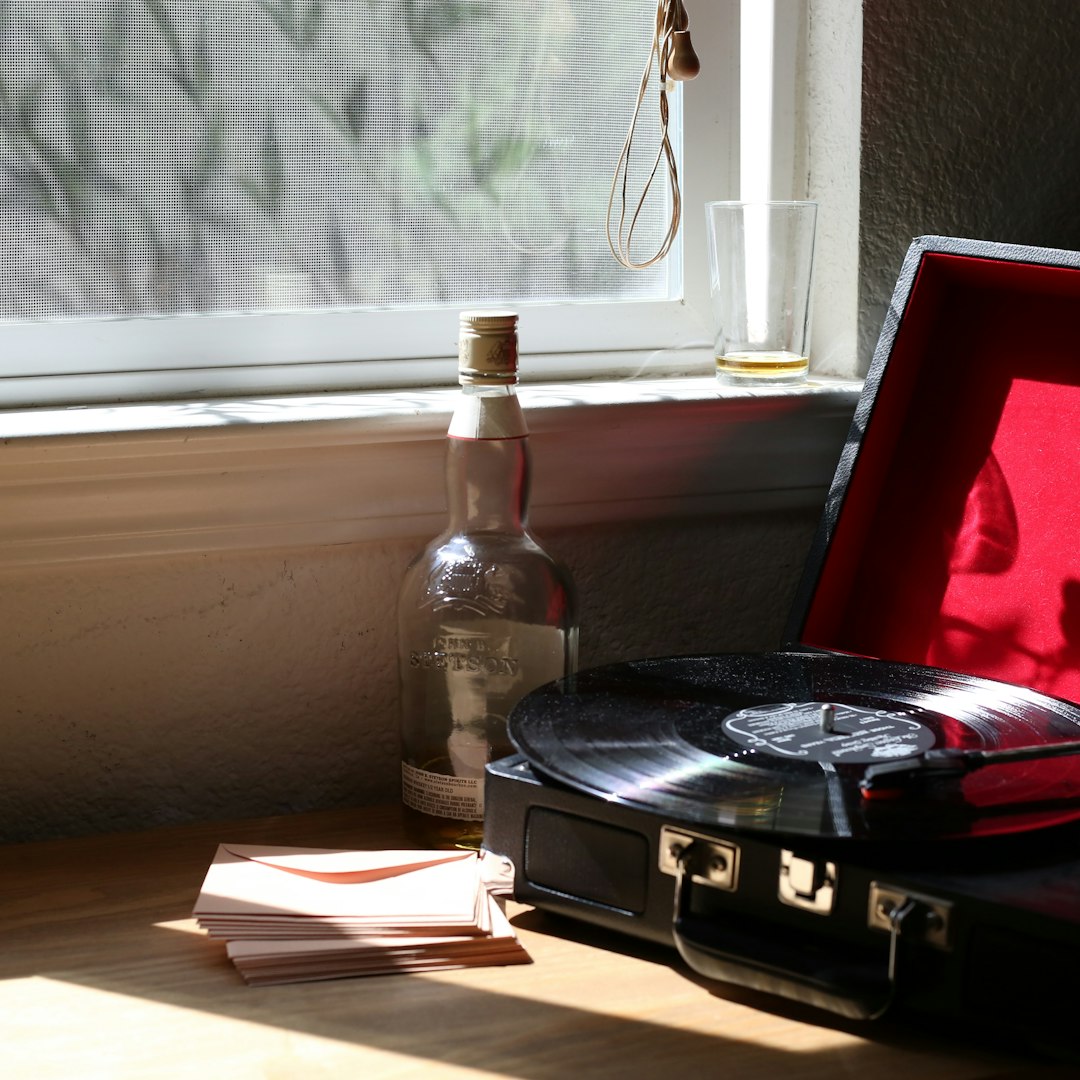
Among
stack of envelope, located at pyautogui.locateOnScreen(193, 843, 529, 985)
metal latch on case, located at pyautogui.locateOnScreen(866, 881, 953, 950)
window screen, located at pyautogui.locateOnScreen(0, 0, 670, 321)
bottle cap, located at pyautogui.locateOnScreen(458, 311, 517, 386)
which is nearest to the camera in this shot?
metal latch on case, located at pyautogui.locateOnScreen(866, 881, 953, 950)

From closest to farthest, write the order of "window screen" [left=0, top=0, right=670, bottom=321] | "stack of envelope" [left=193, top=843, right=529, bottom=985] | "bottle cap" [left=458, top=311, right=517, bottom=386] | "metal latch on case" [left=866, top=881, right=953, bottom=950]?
"metal latch on case" [left=866, top=881, right=953, bottom=950], "stack of envelope" [left=193, top=843, right=529, bottom=985], "bottle cap" [left=458, top=311, right=517, bottom=386], "window screen" [left=0, top=0, right=670, bottom=321]

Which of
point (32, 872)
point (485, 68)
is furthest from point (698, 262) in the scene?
point (32, 872)

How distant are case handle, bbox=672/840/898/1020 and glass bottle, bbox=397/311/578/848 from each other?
0.78 ft

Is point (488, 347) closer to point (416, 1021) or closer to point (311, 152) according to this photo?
point (311, 152)

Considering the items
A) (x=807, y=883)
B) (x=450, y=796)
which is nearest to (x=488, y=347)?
(x=450, y=796)

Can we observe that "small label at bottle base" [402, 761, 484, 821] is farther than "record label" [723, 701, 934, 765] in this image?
Yes

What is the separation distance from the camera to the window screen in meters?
1.09

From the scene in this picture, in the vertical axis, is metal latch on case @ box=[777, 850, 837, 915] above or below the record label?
below

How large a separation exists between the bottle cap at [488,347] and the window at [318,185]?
262 mm

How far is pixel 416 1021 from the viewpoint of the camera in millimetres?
745

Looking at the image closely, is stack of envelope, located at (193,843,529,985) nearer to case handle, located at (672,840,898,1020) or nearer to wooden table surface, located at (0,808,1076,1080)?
wooden table surface, located at (0,808,1076,1080)

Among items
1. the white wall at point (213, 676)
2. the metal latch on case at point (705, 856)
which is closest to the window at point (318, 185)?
the white wall at point (213, 676)

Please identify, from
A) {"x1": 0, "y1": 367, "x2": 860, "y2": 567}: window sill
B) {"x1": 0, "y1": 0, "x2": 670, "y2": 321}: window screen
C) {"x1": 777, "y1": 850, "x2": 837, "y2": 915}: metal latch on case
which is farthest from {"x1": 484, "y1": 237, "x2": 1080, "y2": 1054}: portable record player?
{"x1": 0, "y1": 0, "x2": 670, "y2": 321}: window screen

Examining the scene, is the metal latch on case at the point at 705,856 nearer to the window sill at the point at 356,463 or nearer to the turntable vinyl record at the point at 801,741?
the turntable vinyl record at the point at 801,741
